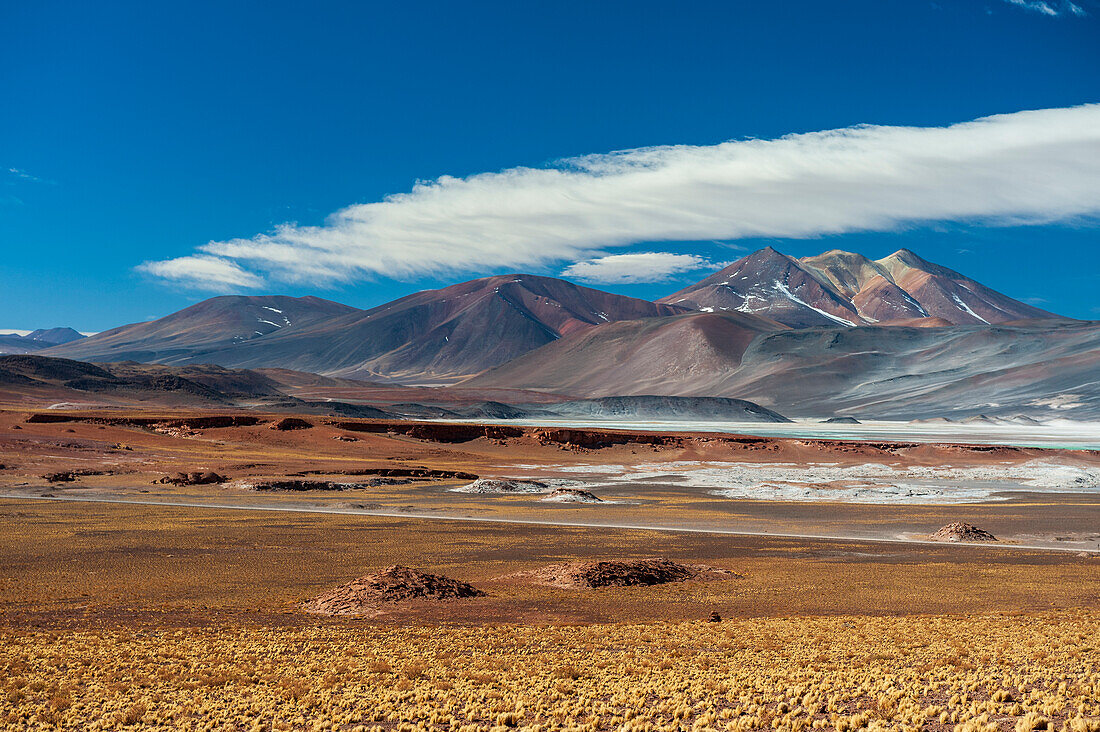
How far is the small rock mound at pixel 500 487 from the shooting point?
46.1 metres

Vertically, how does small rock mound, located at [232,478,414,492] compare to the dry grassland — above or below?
below

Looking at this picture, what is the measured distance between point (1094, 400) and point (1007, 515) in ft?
386

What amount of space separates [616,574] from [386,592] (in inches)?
215

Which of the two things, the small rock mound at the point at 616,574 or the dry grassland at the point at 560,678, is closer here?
the dry grassland at the point at 560,678

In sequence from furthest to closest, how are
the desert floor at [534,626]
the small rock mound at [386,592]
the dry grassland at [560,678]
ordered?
the small rock mound at [386,592]
the desert floor at [534,626]
the dry grassland at [560,678]

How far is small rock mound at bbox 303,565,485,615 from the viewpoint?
658 inches

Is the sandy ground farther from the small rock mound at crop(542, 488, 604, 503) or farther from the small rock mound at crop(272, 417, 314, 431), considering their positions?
the small rock mound at crop(542, 488, 604, 503)

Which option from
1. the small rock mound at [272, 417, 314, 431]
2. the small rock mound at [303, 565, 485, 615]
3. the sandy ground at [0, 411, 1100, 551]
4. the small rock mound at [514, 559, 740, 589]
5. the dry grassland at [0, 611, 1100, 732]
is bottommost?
the sandy ground at [0, 411, 1100, 551]

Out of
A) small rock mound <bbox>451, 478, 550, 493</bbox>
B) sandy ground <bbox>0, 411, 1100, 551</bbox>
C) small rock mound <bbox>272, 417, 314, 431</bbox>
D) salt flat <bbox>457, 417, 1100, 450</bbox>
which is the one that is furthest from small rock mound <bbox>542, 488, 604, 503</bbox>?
Answer: salt flat <bbox>457, 417, 1100, 450</bbox>

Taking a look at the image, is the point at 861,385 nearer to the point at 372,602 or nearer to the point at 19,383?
the point at 19,383

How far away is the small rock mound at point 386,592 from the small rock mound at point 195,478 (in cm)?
3220

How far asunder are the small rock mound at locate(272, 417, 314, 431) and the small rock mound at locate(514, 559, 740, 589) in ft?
196

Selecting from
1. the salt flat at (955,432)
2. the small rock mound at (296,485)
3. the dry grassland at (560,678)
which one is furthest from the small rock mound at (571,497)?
the salt flat at (955,432)

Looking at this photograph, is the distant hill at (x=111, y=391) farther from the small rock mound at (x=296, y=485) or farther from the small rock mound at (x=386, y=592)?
the small rock mound at (x=386, y=592)
